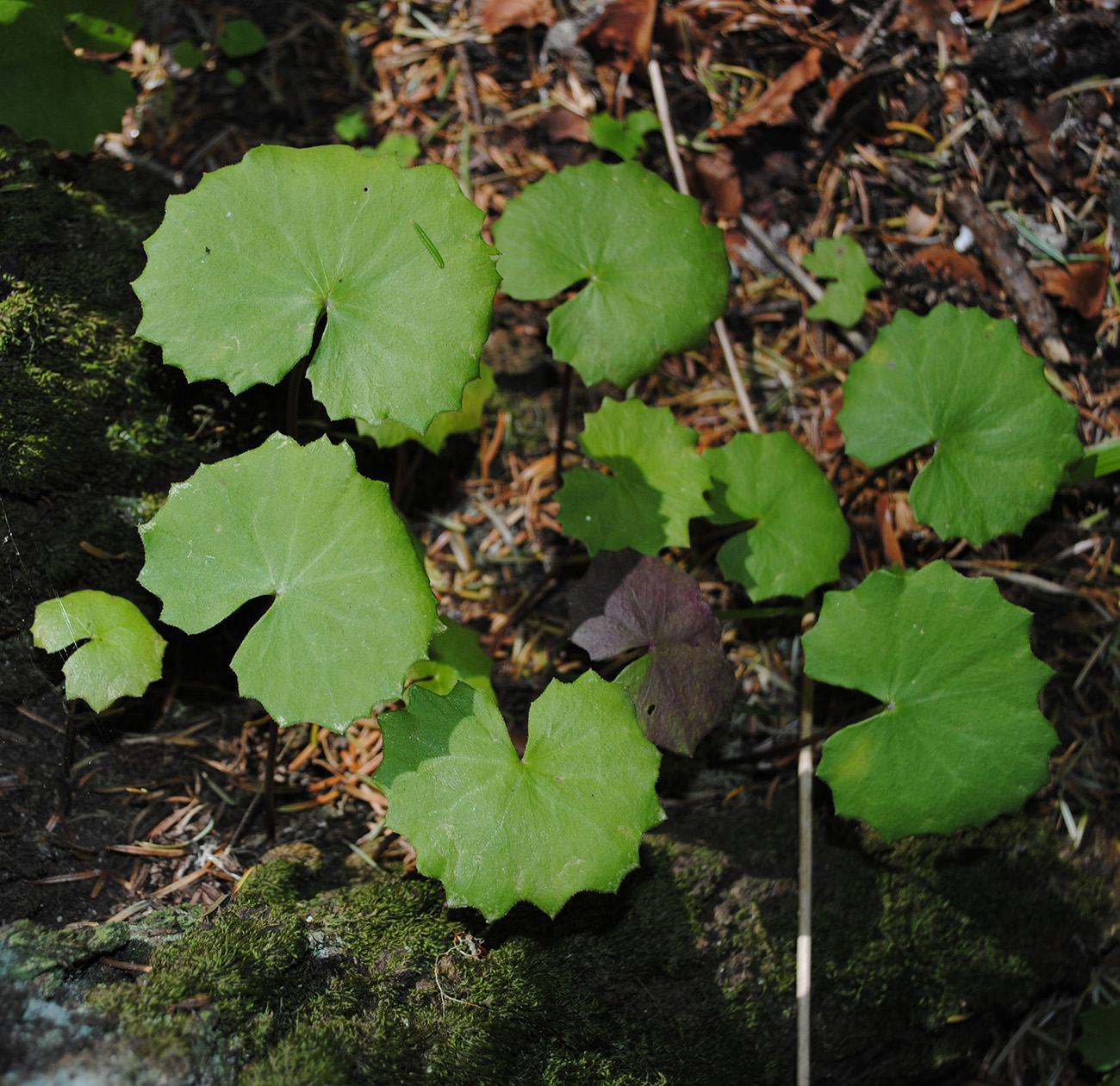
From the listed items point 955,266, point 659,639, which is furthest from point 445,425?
point 955,266

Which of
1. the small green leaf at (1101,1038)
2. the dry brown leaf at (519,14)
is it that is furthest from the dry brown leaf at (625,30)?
the small green leaf at (1101,1038)

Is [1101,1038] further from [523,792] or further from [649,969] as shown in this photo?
[523,792]

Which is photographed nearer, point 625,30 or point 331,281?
point 331,281

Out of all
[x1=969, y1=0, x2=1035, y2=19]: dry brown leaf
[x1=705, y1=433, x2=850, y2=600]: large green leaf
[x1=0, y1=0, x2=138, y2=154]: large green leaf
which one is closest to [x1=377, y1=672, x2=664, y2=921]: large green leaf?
[x1=705, y1=433, x2=850, y2=600]: large green leaf

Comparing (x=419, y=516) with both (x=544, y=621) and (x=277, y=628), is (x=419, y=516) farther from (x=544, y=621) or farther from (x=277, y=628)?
(x=277, y=628)

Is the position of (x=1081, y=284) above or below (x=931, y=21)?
below

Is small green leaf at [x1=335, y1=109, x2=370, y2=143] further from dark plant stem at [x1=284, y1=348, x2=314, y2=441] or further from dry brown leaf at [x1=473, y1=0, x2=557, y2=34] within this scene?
dark plant stem at [x1=284, y1=348, x2=314, y2=441]
